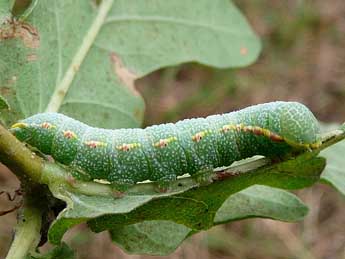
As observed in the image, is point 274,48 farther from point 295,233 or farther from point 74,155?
point 74,155

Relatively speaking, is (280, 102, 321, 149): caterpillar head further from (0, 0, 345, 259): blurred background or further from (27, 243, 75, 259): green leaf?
(0, 0, 345, 259): blurred background

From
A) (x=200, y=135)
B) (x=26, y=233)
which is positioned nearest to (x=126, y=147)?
(x=200, y=135)

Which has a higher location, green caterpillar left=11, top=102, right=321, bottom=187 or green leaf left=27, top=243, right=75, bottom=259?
green caterpillar left=11, top=102, right=321, bottom=187

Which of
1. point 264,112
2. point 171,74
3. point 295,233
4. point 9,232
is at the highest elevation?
point 264,112

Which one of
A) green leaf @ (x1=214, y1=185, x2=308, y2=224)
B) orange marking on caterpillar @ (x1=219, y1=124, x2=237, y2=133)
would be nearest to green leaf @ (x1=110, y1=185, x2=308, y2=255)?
green leaf @ (x1=214, y1=185, x2=308, y2=224)

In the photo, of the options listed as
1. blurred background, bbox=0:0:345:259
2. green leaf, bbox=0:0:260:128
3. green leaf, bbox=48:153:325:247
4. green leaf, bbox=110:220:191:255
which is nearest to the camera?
green leaf, bbox=48:153:325:247

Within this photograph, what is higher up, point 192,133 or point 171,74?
point 192,133

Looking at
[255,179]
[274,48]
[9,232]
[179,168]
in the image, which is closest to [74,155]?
[179,168]

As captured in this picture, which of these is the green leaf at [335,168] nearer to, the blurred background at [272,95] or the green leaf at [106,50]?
the green leaf at [106,50]
